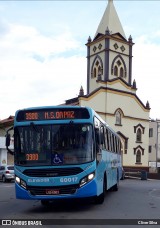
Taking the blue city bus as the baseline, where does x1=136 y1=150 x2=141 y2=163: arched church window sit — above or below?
below

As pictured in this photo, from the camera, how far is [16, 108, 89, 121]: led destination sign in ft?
39.1

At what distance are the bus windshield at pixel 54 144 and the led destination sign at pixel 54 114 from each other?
11.0 inches

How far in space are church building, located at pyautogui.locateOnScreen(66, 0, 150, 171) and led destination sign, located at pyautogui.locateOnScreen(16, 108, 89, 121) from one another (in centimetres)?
4318

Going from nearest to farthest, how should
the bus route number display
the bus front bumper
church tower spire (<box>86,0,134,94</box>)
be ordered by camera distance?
the bus front bumper → the bus route number display → church tower spire (<box>86,0,134,94</box>)

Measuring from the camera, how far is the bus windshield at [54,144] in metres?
11.4

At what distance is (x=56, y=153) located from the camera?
11.4 meters

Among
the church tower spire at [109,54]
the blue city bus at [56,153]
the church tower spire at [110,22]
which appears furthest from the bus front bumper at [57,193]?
the church tower spire at [110,22]

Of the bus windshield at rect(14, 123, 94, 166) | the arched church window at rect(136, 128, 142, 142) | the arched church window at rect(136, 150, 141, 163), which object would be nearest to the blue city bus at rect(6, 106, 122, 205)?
the bus windshield at rect(14, 123, 94, 166)

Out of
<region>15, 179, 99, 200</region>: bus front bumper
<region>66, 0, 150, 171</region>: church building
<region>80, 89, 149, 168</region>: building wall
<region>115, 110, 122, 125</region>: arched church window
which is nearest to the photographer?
<region>15, 179, 99, 200</region>: bus front bumper

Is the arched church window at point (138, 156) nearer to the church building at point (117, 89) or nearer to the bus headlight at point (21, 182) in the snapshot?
the church building at point (117, 89)

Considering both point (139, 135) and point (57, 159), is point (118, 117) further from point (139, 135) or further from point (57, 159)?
point (57, 159)

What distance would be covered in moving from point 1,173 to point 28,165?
2258cm

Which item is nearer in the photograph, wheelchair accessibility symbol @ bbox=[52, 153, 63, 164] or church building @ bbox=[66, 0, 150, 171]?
wheelchair accessibility symbol @ bbox=[52, 153, 63, 164]

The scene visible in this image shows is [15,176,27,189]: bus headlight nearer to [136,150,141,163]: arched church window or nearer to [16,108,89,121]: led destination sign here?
[16,108,89,121]: led destination sign
